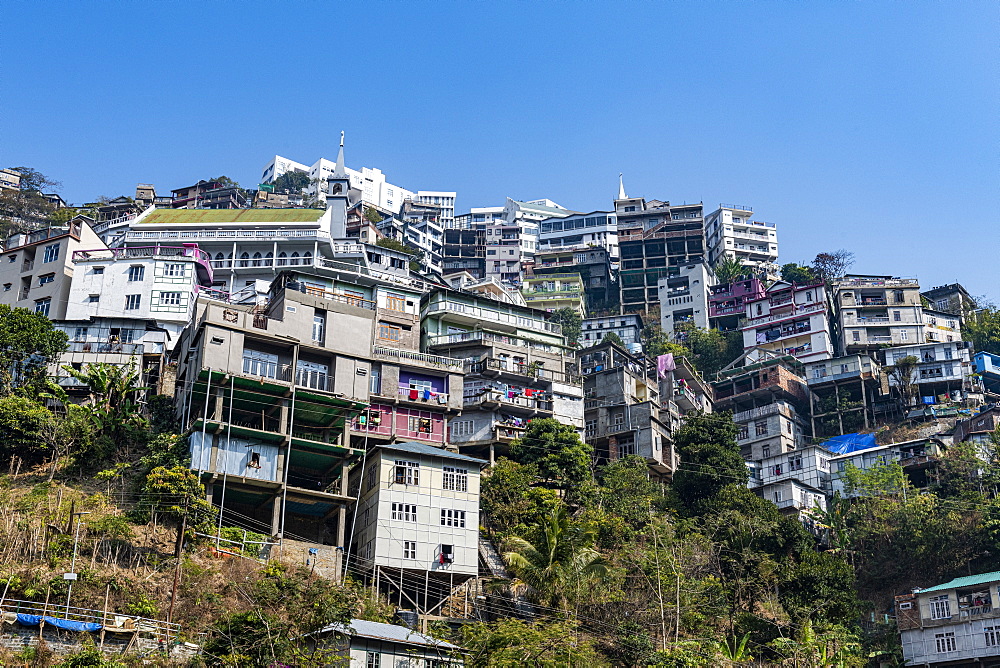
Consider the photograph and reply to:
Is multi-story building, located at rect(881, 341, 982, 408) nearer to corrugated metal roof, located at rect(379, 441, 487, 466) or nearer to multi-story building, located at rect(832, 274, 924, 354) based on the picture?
multi-story building, located at rect(832, 274, 924, 354)

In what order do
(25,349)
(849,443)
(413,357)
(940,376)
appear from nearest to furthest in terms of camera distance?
(25,349), (413,357), (849,443), (940,376)

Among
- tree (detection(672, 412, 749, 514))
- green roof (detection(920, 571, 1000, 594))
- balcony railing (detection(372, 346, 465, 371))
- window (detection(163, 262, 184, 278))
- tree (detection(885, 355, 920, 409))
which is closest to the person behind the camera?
green roof (detection(920, 571, 1000, 594))

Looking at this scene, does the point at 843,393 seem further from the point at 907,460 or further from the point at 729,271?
the point at 729,271

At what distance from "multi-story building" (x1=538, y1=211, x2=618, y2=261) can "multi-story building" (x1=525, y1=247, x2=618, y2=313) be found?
168 inches

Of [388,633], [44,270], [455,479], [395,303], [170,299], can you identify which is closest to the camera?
[388,633]

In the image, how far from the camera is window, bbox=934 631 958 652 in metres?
49.9

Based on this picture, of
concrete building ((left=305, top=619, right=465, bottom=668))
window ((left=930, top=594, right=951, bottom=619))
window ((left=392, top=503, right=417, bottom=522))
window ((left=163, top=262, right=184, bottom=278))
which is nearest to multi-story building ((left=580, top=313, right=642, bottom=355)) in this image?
window ((left=163, top=262, right=184, bottom=278))

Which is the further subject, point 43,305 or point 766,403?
point 766,403

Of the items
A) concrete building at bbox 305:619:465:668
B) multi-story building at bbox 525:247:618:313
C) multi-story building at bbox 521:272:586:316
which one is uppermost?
multi-story building at bbox 525:247:618:313

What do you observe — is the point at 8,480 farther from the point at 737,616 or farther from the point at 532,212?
the point at 532,212

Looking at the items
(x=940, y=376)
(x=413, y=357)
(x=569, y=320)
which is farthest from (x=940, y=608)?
(x=569, y=320)

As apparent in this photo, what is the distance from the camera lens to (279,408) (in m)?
48.2

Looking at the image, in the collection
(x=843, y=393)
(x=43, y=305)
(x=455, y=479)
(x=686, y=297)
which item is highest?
(x=686, y=297)

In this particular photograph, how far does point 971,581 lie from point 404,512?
27036 mm
